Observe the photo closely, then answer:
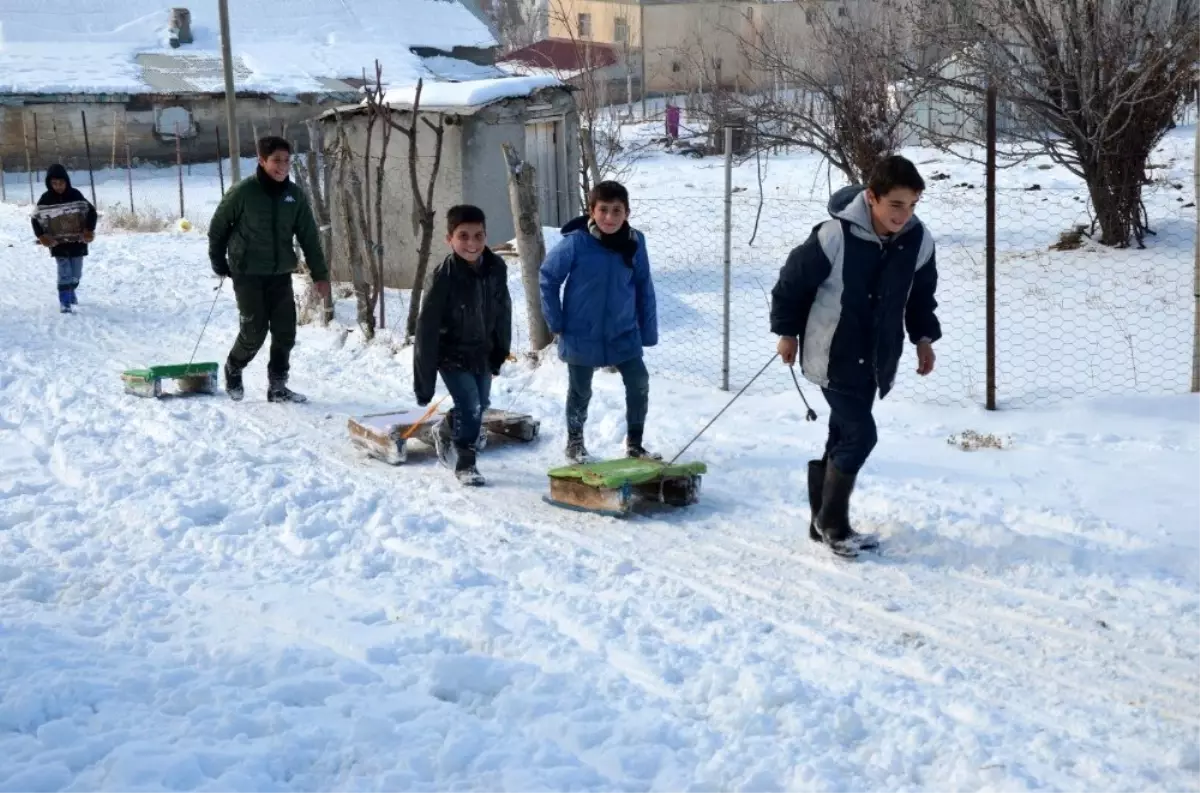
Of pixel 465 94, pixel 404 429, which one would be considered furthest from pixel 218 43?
pixel 404 429

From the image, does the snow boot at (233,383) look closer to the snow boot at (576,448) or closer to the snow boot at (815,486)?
the snow boot at (576,448)

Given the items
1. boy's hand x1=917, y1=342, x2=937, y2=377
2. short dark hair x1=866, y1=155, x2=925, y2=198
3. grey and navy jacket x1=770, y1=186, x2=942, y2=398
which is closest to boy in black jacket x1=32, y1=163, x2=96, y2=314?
grey and navy jacket x1=770, y1=186, x2=942, y2=398

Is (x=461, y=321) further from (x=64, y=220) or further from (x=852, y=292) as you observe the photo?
(x=64, y=220)

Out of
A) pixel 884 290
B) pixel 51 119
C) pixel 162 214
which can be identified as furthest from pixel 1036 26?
pixel 51 119

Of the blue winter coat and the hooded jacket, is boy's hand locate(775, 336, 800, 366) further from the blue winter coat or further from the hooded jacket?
the hooded jacket

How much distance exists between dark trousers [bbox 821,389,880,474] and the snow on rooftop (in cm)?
1038

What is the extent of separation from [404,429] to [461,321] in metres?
0.85

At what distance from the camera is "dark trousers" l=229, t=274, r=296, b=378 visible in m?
8.45

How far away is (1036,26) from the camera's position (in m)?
12.5

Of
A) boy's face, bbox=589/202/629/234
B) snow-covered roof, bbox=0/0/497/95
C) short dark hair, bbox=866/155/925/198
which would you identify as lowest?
boy's face, bbox=589/202/629/234

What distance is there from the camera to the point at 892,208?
191 inches

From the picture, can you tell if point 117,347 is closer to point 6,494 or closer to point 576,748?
point 6,494

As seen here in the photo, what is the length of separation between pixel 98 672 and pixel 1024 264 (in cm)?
1084

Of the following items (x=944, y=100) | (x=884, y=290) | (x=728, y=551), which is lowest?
(x=728, y=551)
